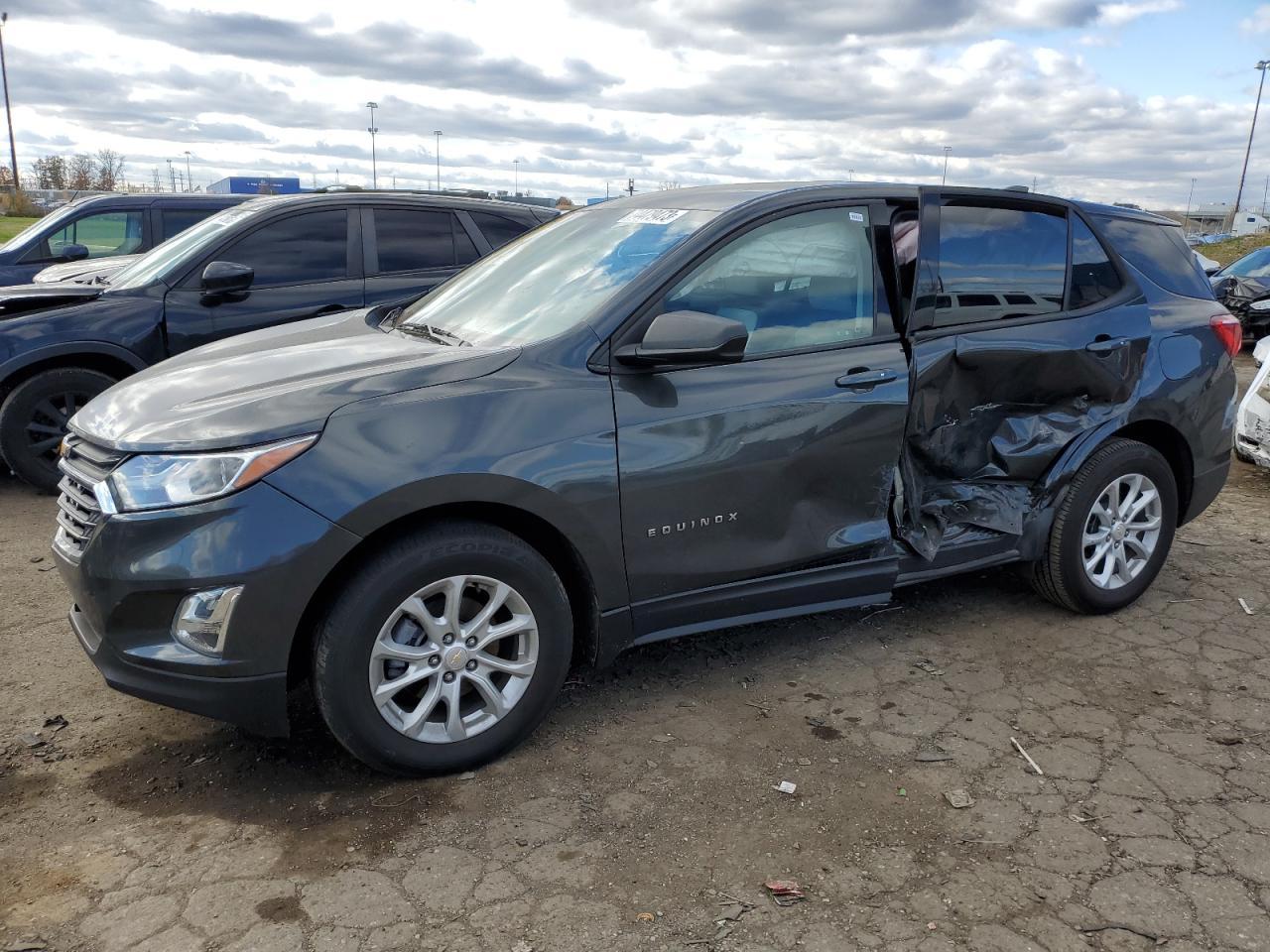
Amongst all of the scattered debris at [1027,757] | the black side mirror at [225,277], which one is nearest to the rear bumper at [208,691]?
the scattered debris at [1027,757]

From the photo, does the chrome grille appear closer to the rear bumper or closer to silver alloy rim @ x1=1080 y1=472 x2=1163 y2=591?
the rear bumper

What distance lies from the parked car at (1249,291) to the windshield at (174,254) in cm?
1269

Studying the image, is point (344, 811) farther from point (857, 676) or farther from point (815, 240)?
point (815, 240)

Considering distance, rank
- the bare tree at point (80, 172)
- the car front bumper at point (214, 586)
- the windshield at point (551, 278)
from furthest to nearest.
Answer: the bare tree at point (80, 172) < the windshield at point (551, 278) < the car front bumper at point (214, 586)

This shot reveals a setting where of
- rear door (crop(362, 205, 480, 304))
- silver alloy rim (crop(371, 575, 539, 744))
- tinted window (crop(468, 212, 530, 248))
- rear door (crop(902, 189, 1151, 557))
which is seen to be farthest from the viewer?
tinted window (crop(468, 212, 530, 248))

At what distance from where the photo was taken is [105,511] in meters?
2.88

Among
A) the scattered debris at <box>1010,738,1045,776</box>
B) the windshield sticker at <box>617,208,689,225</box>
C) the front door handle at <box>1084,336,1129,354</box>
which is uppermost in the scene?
the windshield sticker at <box>617,208,689,225</box>

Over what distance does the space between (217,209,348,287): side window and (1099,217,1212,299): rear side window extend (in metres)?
4.80

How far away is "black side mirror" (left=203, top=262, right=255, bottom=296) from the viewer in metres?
6.21

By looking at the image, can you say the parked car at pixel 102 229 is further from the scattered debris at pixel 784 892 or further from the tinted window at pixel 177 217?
the scattered debris at pixel 784 892

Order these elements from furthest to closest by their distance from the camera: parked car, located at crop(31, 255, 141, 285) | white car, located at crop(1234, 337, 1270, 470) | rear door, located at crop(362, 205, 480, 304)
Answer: parked car, located at crop(31, 255, 141, 285), rear door, located at crop(362, 205, 480, 304), white car, located at crop(1234, 337, 1270, 470)

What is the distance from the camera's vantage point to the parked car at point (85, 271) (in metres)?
7.52

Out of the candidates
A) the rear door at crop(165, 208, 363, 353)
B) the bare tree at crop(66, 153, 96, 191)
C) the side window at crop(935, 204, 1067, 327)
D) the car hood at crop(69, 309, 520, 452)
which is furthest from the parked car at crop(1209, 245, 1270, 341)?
the bare tree at crop(66, 153, 96, 191)

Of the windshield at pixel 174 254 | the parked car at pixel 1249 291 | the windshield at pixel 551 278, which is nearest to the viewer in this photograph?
the windshield at pixel 551 278
